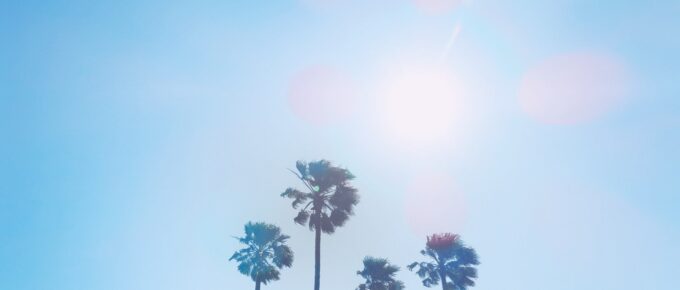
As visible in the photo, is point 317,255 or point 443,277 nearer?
point 317,255

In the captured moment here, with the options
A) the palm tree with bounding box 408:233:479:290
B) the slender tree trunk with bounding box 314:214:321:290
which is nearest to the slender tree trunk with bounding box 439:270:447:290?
the palm tree with bounding box 408:233:479:290

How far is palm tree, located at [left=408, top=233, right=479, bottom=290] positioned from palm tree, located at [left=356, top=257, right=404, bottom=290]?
1.63 m

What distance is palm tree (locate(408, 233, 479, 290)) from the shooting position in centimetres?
2788

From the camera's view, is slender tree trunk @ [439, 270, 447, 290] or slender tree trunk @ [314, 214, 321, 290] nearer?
slender tree trunk @ [314, 214, 321, 290]

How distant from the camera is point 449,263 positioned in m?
28.7

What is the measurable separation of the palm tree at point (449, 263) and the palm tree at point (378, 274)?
163 centimetres

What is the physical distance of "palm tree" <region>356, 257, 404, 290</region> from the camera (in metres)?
30.2

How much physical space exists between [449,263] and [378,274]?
5162mm

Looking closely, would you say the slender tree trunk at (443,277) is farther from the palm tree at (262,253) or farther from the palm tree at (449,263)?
the palm tree at (262,253)

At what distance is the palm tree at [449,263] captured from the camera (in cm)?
2788

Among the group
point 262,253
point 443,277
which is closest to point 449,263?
point 443,277

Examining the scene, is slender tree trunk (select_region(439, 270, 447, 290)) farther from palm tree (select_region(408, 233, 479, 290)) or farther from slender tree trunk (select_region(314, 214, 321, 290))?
slender tree trunk (select_region(314, 214, 321, 290))

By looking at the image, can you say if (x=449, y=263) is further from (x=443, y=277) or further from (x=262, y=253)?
(x=262, y=253)

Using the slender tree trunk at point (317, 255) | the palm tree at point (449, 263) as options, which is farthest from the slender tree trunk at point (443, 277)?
the slender tree trunk at point (317, 255)
